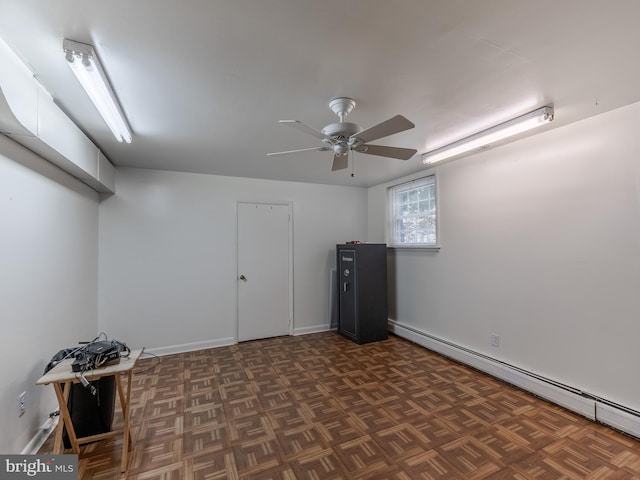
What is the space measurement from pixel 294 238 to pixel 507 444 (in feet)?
11.9

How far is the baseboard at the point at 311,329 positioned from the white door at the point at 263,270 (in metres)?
0.18

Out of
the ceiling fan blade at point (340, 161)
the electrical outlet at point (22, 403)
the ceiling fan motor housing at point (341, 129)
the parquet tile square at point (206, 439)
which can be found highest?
the ceiling fan motor housing at point (341, 129)

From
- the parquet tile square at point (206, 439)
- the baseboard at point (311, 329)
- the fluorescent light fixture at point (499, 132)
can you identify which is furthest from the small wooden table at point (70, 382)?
the fluorescent light fixture at point (499, 132)

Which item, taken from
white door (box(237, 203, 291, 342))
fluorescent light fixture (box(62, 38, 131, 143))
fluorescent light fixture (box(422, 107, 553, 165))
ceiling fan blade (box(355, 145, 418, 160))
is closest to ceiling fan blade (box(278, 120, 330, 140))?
ceiling fan blade (box(355, 145, 418, 160))

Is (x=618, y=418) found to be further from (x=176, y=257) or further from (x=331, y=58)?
(x=176, y=257)

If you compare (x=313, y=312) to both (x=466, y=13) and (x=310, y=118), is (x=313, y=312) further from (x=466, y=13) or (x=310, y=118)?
(x=466, y=13)

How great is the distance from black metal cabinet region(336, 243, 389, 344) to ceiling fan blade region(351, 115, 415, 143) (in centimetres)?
259

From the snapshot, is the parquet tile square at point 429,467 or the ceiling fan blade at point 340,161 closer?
the parquet tile square at point 429,467

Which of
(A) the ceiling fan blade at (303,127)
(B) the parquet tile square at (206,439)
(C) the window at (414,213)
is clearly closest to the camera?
(A) the ceiling fan blade at (303,127)

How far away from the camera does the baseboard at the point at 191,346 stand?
13.0 feet

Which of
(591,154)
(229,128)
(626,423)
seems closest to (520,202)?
(591,154)

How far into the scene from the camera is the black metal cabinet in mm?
4402

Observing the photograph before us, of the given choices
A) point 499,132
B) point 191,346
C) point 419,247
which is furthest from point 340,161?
point 191,346

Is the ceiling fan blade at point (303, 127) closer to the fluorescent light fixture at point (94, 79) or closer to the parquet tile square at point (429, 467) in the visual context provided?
the fluorescent light fixture at point (94, 79)
